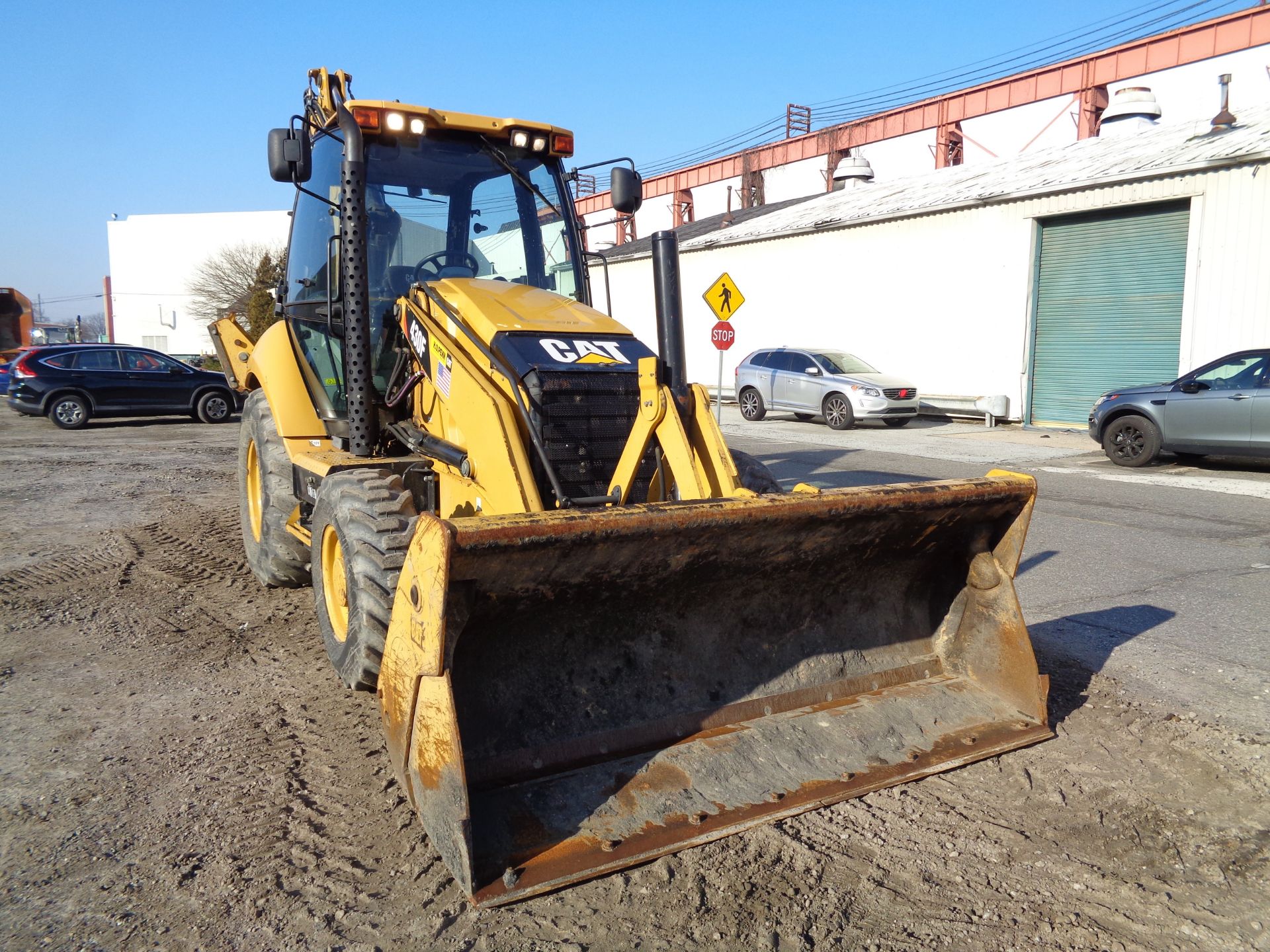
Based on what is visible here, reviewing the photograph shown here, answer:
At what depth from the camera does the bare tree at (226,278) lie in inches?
1996

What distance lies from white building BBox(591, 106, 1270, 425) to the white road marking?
5470 mm

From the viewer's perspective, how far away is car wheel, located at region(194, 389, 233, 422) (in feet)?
67.7

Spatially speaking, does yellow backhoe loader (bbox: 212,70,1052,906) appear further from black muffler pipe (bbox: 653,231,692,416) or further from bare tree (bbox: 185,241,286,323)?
bare tree (bbox: 185,241,286,323)

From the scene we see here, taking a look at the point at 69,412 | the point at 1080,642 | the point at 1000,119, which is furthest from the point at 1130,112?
the point at 69,412

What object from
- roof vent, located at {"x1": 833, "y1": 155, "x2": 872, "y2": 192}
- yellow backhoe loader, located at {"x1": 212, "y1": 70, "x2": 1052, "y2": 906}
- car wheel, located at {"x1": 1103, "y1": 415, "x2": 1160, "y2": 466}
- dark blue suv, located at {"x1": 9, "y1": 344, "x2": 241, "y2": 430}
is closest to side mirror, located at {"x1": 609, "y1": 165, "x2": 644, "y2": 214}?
yellow backhoe loader, located at {"x1": 212, "y1": 70, "x2": 1052, "y2": 906}

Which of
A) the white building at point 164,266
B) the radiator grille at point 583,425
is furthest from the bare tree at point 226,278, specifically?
the radiator grille at point 583,425

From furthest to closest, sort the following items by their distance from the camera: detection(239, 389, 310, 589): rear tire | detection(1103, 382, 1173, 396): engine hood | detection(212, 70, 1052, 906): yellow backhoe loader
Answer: detection(1103, 382, 1173, 396): engine hood, detection(239, 389, 310, 589): rear tire, detection(212, 70, 1052, 906): yellow backhoe loader

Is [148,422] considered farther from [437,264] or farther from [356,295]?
[356,295]

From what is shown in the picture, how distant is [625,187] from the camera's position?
588 centimetres

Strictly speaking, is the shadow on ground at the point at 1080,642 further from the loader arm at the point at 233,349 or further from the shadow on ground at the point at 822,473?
the loader arm at the point at 233,349

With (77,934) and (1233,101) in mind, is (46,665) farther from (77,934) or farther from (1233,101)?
(1233,101)

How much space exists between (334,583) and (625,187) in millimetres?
2974

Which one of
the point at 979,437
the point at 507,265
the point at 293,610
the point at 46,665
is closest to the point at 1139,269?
the point at 979,437

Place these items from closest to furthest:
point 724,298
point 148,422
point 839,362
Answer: point 724,298
point 839,362
point 148,422
